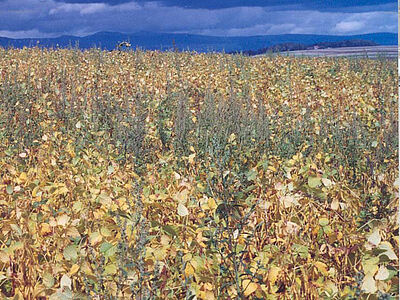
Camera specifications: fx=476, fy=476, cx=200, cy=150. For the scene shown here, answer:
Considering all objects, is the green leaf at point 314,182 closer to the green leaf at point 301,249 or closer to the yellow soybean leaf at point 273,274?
the green leaf at point 301,249

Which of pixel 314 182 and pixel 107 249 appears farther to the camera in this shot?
pixel 314 182

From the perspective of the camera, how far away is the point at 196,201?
2.93m

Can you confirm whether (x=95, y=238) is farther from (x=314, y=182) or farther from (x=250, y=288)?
(x=314, y=182)

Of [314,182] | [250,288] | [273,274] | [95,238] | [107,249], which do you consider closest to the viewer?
[250,288]

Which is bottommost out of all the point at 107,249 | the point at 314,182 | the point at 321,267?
the point at 321,267

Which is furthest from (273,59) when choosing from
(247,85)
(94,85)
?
(94,85)

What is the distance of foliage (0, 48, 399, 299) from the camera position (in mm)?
2318

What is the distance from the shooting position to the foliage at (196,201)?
2318mm

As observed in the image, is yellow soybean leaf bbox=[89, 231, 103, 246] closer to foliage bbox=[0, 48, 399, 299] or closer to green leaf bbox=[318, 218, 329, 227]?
foliage bbox=[0, 48, 399, 299]

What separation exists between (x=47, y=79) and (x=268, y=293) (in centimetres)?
689

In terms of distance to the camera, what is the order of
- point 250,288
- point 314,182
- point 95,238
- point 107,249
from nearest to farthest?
point 250,288 → point 107,249 → point 95,238 → point 314,182

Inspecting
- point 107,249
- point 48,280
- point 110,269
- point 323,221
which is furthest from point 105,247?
point 323,221

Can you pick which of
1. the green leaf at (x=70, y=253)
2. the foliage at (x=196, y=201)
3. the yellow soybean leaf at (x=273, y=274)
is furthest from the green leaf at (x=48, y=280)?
the yellow soybean leaf at (x=273, y=274)

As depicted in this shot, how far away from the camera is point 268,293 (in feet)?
7.84
